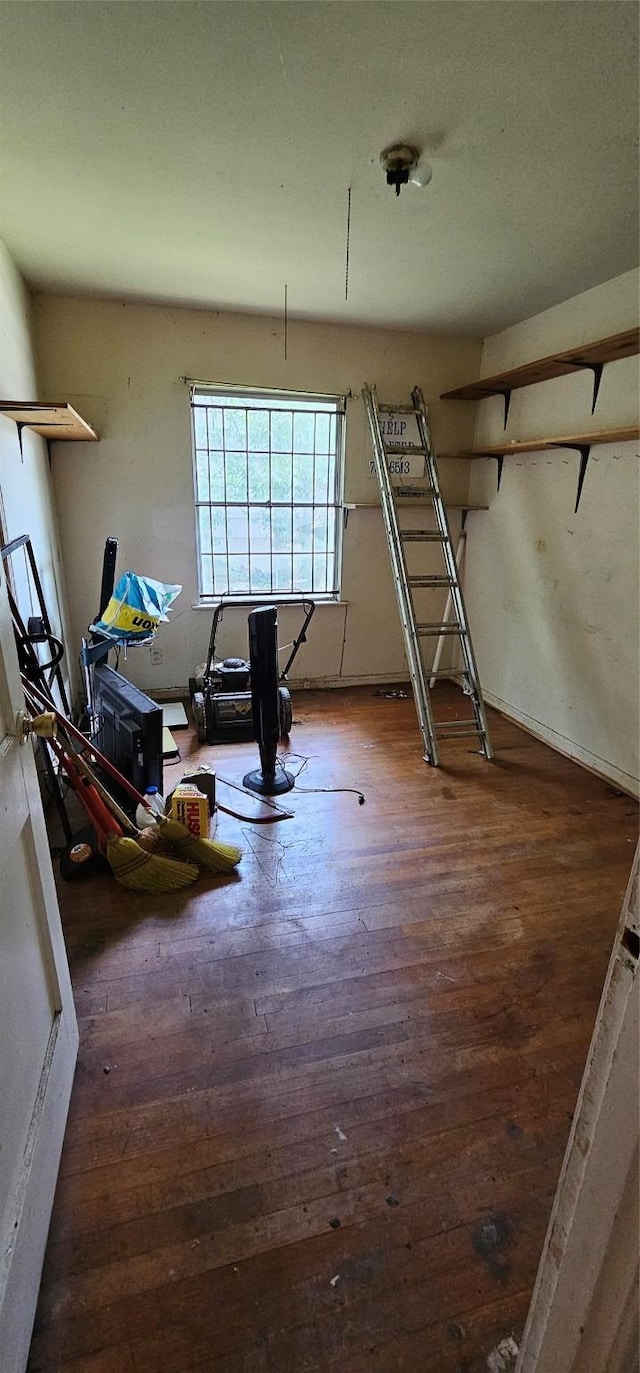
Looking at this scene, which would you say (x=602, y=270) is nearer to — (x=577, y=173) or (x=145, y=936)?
(x=577, y=173)

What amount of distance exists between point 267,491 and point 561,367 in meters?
2.01

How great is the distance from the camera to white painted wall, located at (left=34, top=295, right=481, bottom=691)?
3.45 meters

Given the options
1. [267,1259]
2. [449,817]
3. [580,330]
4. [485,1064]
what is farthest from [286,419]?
[267,1259]

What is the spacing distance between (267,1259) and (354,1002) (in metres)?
0.65

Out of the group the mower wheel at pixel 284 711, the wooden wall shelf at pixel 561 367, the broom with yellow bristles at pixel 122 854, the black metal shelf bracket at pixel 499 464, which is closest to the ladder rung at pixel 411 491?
the black metal shelf bracket at pixel 499 464

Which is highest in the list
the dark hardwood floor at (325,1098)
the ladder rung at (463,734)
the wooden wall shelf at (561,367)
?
the wooden wall shelf at (561,367)

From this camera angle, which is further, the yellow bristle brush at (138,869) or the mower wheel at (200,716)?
the mower wheel at (200,716)

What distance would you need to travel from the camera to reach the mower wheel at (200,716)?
11.3ft

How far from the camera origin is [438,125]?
1.73 meters

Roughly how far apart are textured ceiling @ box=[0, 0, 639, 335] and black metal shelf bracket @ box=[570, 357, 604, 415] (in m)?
0.39

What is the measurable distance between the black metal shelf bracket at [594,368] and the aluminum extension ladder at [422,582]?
3.32 feet

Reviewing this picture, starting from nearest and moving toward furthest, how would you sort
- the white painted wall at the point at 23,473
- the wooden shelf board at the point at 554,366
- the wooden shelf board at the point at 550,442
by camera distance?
the white painted wall at the point at 23,473, the wooden shelf board at the point at 554,366, the wooden shelf board at the point at 550,442

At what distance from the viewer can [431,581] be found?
3594 mm

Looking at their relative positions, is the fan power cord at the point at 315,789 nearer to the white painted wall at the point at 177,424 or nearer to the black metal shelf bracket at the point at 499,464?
the white painted wall at the point at 177,424
